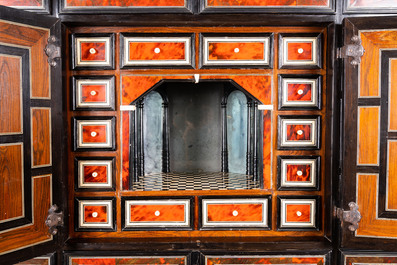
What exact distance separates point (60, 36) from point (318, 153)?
7.48 ft

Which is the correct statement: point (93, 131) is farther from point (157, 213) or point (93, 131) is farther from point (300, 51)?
point (300, 51)

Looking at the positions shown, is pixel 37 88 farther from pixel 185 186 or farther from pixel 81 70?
pixel 185 186

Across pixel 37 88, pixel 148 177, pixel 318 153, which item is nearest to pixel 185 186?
pixel 148 177

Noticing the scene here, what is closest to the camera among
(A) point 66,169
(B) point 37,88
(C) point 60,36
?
(B) point 37,88

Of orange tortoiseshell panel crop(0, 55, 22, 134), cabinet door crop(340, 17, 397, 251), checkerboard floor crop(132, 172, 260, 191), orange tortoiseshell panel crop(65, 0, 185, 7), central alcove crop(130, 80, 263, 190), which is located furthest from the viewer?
central alcove crop(130, 80, 263, 190)

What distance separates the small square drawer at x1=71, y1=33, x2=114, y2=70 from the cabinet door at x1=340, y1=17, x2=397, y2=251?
1.85m

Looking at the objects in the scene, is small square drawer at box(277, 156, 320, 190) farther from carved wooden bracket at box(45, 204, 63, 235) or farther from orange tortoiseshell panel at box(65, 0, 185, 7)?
carved wooden bracket at box(45, 204, 63, 235)

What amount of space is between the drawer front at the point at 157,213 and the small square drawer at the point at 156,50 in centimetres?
115

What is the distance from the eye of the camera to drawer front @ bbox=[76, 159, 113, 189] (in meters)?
2.63

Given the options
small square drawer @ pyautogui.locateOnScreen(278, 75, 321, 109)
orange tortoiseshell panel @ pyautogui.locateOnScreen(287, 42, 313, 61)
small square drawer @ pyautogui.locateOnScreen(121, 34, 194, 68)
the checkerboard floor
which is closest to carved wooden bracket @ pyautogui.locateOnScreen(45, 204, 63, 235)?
the checkerboard floor

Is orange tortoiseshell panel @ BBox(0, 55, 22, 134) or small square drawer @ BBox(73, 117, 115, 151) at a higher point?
orange tortoiseshell panel @ BBox(0, 55, 22, 134)

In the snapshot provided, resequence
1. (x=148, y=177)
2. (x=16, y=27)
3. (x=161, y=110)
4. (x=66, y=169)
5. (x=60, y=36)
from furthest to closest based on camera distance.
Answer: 1. (x=161, y=110)
2. (x=148, y=177)
3. (x=66, y=169)
4. (x=60, y=36)
5. (x=16, y=27)

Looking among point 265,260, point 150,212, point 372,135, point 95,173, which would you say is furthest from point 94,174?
point 372,135

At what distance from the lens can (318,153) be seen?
2633 millimetres
